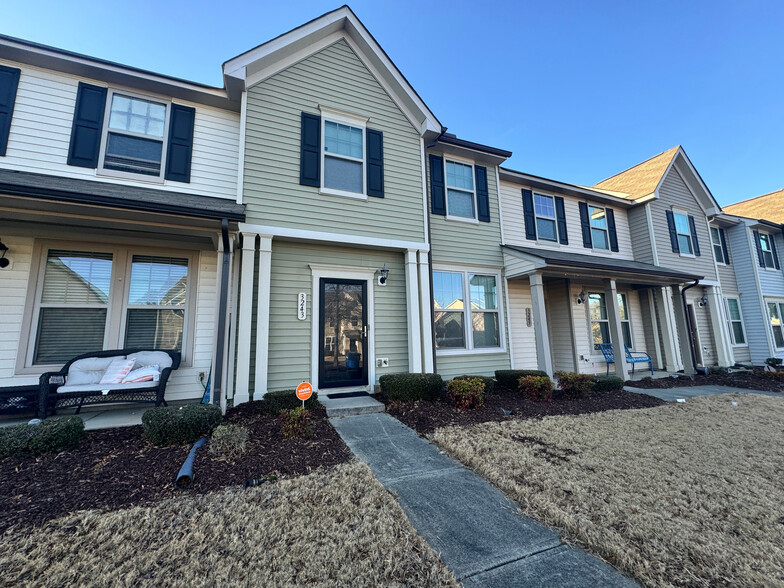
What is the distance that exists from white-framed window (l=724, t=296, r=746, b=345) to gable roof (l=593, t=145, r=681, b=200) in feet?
18.3

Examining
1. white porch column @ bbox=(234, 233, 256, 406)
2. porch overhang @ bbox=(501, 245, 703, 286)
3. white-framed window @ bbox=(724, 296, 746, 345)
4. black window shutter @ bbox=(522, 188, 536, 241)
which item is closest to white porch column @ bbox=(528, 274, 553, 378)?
porch overhang @ bbox=(501, 245, 703, 286)

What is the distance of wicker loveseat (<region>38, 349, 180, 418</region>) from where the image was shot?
4289 mm

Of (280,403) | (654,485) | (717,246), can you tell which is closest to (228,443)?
(280,403)

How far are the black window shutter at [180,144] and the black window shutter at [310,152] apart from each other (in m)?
1.91

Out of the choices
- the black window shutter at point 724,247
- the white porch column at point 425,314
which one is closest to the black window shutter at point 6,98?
the white porch column at point 425,314

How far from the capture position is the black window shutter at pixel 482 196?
783 cm

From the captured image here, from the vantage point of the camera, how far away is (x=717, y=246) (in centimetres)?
1252

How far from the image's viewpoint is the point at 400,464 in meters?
3.28

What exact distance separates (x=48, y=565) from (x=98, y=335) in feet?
14.0

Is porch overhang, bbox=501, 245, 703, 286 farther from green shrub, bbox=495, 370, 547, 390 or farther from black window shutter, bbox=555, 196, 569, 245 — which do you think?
green shrub, bbox=495, 370, 547, 390

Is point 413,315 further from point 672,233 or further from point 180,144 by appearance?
point 672,233

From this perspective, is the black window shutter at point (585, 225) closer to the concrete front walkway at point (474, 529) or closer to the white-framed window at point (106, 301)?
the concrete front walkway at point (474, 529)

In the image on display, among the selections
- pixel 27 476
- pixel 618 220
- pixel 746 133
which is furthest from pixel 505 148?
pixel 746 133

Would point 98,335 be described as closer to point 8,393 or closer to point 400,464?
point 8,393
